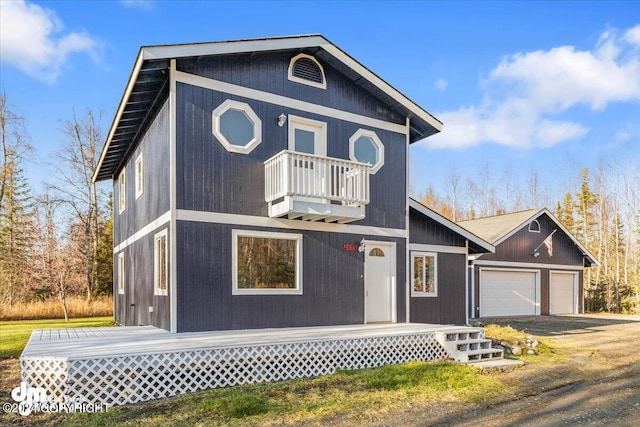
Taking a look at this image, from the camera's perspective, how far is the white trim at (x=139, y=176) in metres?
11.5

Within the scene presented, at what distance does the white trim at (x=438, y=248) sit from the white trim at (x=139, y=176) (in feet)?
23.4

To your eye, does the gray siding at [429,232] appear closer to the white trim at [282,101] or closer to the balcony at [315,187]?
the white trim at [282,101]

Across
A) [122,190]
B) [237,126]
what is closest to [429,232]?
[237,126]

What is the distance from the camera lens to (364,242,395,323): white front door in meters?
11.3

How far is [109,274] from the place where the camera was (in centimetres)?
2455

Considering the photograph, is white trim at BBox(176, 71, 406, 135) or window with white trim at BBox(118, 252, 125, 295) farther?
window with white trim at BBox(118, 252, 125, 295)

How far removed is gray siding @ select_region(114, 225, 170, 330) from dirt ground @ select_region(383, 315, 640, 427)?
5.56 meters

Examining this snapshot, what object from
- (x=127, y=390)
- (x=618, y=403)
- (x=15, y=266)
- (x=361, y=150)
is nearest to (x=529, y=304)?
(x=361, y=150)

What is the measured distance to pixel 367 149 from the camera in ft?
38.2

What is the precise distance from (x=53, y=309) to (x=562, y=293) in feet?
73.9

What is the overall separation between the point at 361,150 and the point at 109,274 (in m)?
18.3

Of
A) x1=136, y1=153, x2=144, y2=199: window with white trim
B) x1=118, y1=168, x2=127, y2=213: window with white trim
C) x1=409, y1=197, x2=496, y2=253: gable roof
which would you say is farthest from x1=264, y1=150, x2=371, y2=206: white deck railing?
x1=118, y1=168, x2=127, y2=213: window with white trim

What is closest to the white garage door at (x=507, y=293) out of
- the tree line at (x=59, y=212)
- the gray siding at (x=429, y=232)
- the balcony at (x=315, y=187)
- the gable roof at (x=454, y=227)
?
the gable roof at (x=454, y=227)

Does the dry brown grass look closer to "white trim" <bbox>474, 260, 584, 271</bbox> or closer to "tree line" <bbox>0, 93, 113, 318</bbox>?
"tree line" <bbox>0, 93, 113, 318</bbox>
